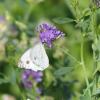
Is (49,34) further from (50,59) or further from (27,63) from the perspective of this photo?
(50,59)

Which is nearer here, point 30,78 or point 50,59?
point 30,78

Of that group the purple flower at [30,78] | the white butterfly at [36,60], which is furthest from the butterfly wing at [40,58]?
the purple flower at [30,78]

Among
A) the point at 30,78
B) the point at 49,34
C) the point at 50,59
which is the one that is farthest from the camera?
the point at 50,59

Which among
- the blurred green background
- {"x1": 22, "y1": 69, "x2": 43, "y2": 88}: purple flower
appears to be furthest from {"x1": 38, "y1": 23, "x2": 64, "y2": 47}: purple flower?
{"x1": 22, "y1": 69, "x2": 43, "y2": 88}: purple flower

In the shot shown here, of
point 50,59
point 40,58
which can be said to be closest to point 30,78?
point 50,59

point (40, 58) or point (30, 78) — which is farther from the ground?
point (40, 58)

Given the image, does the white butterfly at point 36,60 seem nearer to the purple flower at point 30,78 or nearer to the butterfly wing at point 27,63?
the butterfly wing at point 27,63

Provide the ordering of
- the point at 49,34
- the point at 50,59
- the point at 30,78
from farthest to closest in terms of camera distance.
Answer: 1. the point at 50,59
2. the point at 30,78
3. the point at 49,34

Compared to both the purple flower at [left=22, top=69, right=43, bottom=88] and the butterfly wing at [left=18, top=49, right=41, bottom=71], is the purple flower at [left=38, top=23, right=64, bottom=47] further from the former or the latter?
the purple flower at [left=22, top=69, right=43, bottom=88]

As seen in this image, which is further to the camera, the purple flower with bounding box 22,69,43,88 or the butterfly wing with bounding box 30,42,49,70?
the purple flower with bounding box 22,69,43,88
